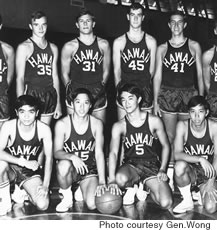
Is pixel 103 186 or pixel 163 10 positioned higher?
pixel 163 10

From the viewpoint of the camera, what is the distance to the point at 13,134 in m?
3.63

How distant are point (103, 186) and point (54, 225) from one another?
51 cm

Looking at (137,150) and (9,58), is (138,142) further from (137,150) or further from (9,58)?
(9,58)

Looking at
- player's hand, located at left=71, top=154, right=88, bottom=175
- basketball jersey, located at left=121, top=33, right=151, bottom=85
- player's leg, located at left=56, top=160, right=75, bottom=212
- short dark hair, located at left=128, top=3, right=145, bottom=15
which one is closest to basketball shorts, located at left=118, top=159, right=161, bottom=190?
player's hand, located at left=71, top=154, right=88, bottom=175

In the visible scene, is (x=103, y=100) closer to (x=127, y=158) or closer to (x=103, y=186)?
(x=127, y=158)

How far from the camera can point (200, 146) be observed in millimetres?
3869

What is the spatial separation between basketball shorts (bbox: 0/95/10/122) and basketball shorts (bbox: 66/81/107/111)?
57 cm

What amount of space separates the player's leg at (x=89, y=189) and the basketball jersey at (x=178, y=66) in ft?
3.96

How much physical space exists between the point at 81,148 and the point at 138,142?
Result: 522mm

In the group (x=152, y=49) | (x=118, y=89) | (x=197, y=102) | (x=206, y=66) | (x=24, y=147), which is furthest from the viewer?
(x=206, y=66)

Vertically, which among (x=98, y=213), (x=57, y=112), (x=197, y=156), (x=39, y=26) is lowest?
(x=98, y=213)

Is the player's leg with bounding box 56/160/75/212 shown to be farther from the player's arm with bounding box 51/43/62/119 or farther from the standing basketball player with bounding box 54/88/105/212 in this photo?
the player's arm with bounding box 51/43/62/119

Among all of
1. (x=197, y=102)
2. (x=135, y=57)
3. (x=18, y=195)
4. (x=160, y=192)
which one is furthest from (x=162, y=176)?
(x=18, y=195)

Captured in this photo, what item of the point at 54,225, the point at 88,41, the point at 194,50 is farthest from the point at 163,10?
the point at 54,225
